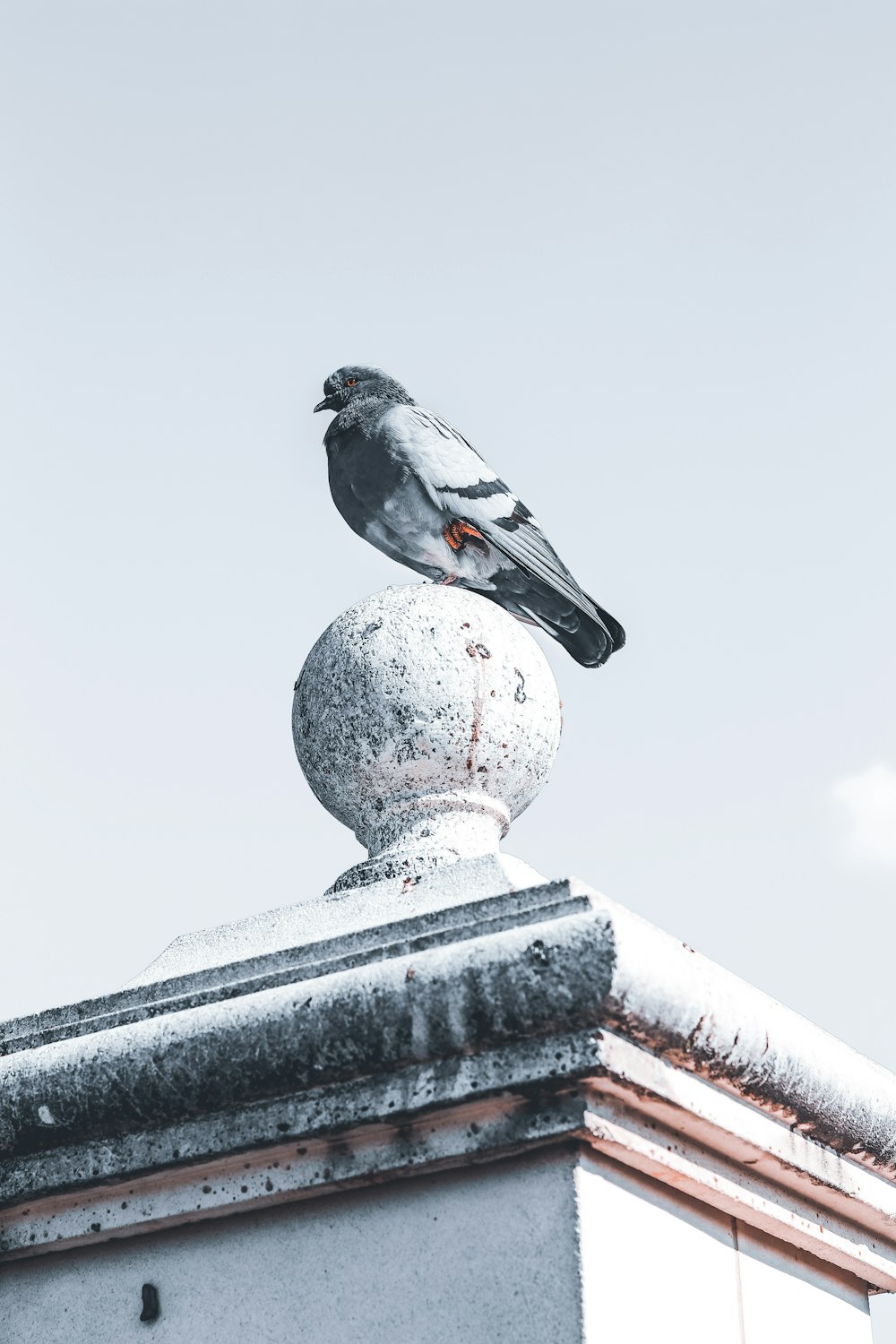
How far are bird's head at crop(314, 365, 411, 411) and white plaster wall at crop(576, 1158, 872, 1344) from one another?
2751 mm

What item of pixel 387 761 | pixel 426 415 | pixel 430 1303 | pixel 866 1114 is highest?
pixel 426 415

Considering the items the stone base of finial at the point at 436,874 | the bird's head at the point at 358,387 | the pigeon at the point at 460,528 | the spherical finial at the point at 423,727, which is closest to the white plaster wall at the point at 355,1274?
the stone base of finial at the point at 436,874

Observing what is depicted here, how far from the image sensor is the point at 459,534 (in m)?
3.94

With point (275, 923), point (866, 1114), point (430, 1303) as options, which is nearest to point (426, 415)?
point (275, 923)

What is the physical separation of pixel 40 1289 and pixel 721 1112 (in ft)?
3.13

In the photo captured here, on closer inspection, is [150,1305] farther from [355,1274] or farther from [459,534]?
[459,534]

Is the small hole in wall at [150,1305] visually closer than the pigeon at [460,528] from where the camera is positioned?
Yes

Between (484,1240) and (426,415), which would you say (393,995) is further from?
(426,415)

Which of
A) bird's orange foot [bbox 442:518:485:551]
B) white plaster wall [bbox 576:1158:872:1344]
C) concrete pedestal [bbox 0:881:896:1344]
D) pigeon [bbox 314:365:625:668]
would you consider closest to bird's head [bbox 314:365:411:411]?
pigeon [bbox 314:365:625:668]

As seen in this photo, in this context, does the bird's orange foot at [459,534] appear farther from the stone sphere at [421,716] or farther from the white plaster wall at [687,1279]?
the white plaster wall at [687,1279]

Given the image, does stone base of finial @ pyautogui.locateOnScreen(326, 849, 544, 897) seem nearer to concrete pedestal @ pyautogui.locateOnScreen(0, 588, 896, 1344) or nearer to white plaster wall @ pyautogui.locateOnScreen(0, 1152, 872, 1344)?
concrete pedestal @ pyautogui.locateOnScreen(0, 588, 896, 1344)

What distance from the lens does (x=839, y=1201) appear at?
2289mm

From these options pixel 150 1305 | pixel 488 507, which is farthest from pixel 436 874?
pixel 488 507

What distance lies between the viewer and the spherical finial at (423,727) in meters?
2.53
